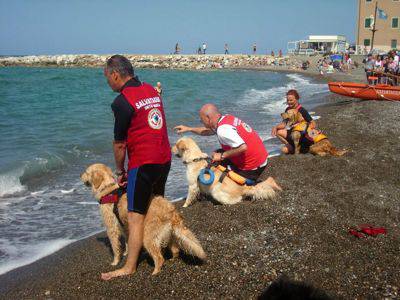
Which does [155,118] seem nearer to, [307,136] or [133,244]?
[133,244]

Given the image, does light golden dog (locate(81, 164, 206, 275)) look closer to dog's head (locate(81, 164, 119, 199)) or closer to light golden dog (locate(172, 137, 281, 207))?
dog's head (locate(81, 164, 119, 199))

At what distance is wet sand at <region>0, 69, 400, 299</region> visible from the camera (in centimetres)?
408

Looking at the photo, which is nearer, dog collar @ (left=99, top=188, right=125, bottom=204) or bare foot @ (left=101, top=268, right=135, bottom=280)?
bare foot @ (left=101, top=268, right=135, bottom=280)

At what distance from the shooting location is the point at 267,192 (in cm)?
618

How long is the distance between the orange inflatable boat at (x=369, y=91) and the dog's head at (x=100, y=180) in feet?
48.8

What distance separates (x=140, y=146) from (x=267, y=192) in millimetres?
2859

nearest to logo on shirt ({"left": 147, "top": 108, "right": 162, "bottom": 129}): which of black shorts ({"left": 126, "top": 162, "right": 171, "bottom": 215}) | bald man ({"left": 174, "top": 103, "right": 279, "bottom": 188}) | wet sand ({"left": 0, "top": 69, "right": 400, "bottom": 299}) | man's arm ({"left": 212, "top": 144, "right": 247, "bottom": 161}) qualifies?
black shorts ({"left": 126, "top": 162, "right": 171, "bottom": 215})

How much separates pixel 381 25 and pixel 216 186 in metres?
66.1

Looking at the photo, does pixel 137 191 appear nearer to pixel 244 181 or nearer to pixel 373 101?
pixel 244 181

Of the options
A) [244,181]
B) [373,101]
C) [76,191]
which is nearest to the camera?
[244,181]

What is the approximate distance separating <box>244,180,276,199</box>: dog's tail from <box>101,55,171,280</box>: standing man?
2328 mm

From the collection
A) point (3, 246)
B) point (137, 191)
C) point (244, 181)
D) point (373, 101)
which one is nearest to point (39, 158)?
point (3, 246)

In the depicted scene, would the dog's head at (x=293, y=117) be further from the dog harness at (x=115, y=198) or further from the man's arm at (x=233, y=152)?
the dog harness at (x=115, y=198)

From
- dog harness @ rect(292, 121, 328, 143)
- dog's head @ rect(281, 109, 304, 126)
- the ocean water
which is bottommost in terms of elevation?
the ocean water
